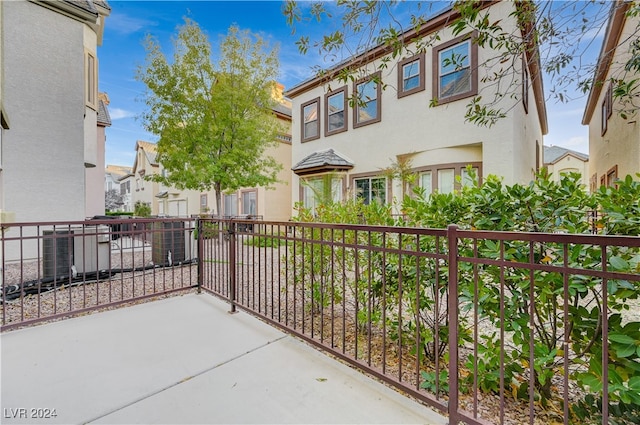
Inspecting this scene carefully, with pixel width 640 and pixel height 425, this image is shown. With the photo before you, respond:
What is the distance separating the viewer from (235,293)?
4055 millimetres

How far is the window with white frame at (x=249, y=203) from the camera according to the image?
15.7 meters

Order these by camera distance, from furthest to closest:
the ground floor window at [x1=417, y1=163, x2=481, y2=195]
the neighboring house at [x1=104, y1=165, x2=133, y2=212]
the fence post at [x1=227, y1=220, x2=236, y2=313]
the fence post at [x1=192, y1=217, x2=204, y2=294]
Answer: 1. the neighboring house at [x1=104, y1=165, x2=133, y2=212]
2. the ground floor window at [x1=417, y1=163, x2=481, y2=195]
3. the fence post at [x1=192, y1=217, x2=204, y2=294]
4. the fence post at [x1=227, y1=220, x2=236, y2=313]

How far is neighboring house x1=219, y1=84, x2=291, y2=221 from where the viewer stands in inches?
590

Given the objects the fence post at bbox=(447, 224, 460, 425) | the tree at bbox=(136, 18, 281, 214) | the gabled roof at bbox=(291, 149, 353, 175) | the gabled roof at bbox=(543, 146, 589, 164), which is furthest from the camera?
the gabled roof at bbox=(543, 146, 589, 164)

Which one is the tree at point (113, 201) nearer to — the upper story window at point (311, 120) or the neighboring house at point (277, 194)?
the neighboring house at point (277, 194)

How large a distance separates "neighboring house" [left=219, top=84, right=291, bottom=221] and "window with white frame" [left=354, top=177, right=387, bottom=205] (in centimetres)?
484

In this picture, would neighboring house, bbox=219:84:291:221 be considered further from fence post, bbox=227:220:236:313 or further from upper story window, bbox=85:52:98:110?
fence post, bbox=227:220:236:313

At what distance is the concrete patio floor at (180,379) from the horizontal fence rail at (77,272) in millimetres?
690

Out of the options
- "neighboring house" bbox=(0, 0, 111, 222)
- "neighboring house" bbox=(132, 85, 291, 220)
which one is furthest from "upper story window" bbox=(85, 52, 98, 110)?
"neighboring house" bbox=(132, 85, 291, 220)

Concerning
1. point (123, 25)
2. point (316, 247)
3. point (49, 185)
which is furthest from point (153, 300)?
point (123, 25)

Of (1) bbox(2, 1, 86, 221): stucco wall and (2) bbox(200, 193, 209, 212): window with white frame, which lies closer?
(1) bbox(2, 1, 86, 221): stucco wall

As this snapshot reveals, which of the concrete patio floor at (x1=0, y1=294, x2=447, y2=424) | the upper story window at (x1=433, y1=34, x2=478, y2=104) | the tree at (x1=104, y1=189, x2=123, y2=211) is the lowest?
the concrete patio floor at (x1=0, y1=294, x2=447, y2=424)

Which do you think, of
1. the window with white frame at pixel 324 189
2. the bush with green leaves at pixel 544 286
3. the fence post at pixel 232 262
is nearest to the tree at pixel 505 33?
the bush with green leaves at pixel 544 286

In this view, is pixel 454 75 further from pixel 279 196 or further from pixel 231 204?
pixel 231 204
